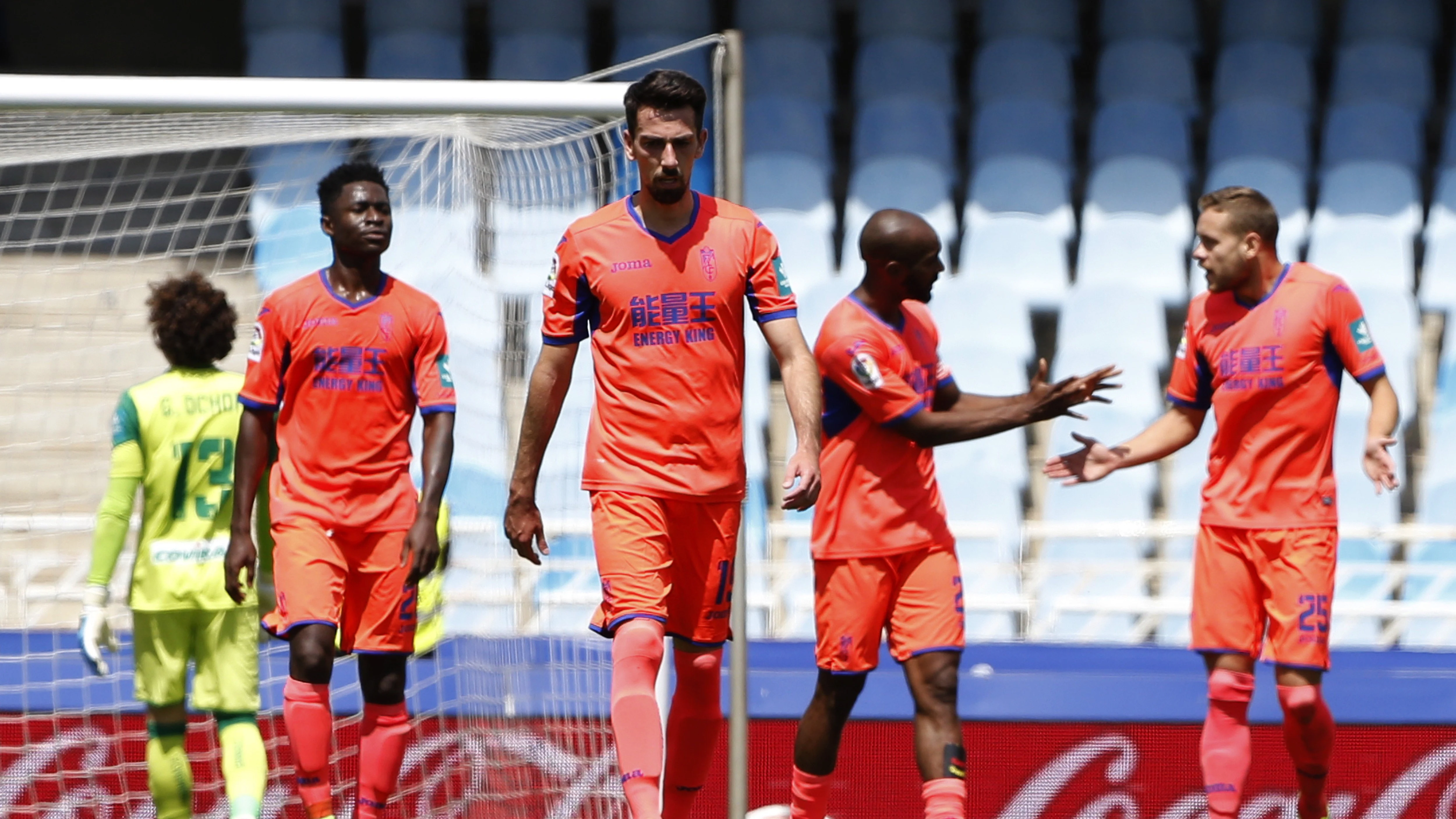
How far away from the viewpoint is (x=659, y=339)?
12.5ft

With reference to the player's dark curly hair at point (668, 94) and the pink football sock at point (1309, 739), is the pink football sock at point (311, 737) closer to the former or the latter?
the player's dark curly hair at point (668, 94)

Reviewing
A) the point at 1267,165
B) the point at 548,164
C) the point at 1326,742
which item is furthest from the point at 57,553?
the point at 1267,165

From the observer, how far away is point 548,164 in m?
5.80

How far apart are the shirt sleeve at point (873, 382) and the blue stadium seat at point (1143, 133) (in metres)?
6.80

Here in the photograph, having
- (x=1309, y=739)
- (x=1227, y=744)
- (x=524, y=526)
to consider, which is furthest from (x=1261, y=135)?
(x=524, y=526)

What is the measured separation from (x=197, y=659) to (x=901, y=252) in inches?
99.3

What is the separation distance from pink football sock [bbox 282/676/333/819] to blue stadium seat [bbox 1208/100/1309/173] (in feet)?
26.4

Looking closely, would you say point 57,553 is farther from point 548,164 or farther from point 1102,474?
point 1102,474

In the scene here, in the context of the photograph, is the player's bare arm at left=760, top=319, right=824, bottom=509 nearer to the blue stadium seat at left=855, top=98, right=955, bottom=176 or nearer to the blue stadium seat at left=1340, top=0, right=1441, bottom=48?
the blue stadium seat at left=855, top=98, right=955, bottom=176

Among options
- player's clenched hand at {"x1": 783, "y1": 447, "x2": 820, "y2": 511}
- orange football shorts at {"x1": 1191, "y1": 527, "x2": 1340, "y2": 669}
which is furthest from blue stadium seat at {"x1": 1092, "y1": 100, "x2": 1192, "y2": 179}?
player's clenched hand at {"x1": 783, "y1": 447, "x2": 820, "y2": 511}

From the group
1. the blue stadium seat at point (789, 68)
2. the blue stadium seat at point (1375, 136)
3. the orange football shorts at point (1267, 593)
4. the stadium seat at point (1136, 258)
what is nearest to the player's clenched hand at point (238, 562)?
the orange football shorts at point (1267, 593)

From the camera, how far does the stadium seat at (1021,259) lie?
10.1m

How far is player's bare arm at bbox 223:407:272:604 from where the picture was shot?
456 cm

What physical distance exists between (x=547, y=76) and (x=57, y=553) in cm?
467
